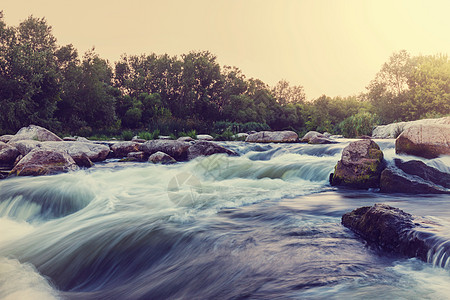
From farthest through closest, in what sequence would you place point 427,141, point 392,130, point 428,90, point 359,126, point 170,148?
point 428,90 → point 359,126 → point 392,130 → point 170,148 → point 427,141

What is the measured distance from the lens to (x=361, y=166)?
7.30 meters

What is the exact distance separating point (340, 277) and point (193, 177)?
7.08 meters

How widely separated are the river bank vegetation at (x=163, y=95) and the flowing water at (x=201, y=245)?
1818 cm

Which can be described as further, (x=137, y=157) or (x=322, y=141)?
(x=322, y=141)

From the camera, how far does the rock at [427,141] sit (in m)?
7.80

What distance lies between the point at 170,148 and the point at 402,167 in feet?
32.0

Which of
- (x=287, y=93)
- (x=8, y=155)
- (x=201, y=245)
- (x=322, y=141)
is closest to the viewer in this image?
(x=201, y=245)

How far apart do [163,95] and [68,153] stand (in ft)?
160

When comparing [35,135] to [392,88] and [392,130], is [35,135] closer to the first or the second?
[392,130]

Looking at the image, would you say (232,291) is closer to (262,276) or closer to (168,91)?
(262,276)

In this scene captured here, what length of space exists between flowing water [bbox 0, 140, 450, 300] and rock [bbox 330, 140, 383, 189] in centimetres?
41

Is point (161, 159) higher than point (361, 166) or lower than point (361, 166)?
lower

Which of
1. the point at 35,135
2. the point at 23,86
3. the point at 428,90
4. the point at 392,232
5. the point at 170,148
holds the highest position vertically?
the point at 428,90

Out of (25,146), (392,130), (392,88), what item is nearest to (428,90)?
(392,88)
